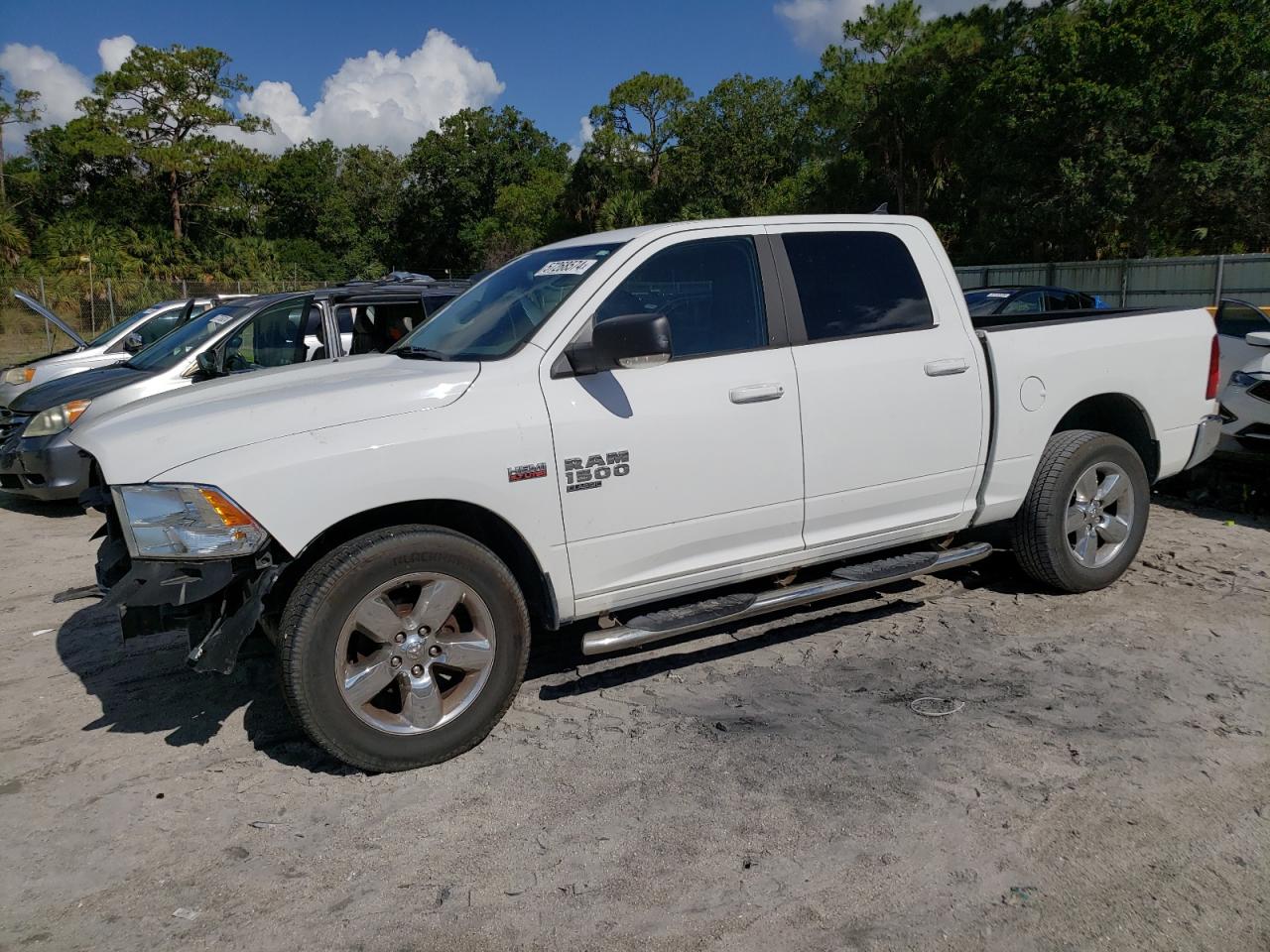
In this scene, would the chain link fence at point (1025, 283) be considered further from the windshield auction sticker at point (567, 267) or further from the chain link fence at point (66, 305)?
the windshield auction sticker at point (567, 267)

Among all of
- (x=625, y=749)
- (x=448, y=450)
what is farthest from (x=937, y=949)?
(x=448, y=450)

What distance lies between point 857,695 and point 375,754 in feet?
6.85

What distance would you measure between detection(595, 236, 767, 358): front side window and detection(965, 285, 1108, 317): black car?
8.73 m

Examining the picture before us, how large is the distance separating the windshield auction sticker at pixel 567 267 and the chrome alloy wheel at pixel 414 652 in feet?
4.95

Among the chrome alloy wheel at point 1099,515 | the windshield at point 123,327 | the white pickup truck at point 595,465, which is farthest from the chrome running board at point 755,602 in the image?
the windshield at point 123,327

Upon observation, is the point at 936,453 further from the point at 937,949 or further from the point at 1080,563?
the point at 937,949

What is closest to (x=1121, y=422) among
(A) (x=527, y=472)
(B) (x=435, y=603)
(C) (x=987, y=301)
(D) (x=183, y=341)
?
(A) (x=527, y=472)

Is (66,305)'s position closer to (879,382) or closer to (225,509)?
(225,509)

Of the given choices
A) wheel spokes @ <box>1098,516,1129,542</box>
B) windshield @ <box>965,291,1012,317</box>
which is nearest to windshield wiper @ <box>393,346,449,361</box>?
wheel spokes @ <box>1098,516,1129,542</box>

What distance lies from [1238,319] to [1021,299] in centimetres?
260

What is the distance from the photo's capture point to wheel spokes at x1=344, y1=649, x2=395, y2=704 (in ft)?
11.5

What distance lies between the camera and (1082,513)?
209 inches

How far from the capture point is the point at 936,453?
473cm

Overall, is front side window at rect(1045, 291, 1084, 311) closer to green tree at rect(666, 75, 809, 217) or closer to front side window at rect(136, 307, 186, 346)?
front side window at rect(136, 307, 186, 346)
